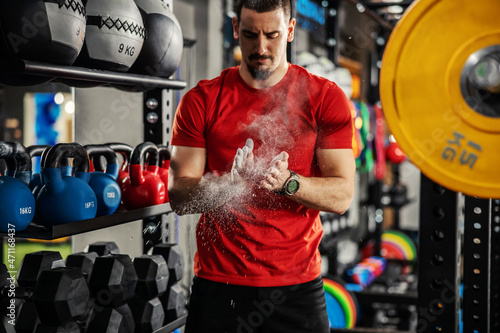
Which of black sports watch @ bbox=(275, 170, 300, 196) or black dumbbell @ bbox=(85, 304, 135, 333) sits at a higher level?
black sports watch @ bbox=(275, 170, 300, 196)

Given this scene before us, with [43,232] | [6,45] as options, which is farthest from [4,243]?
[6,45]

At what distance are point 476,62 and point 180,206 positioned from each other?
857mm

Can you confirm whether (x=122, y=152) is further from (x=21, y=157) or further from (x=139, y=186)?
(x=21, y=157)

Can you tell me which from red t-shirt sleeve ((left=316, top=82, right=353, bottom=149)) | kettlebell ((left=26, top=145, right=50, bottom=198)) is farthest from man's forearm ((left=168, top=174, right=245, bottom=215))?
kettlebell ((left=26, top=145, right=50, bottom=198))

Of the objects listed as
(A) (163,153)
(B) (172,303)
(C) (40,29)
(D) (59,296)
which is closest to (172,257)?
(B) (172,303)

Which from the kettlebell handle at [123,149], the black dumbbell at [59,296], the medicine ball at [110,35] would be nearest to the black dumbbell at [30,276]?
the black dumbbell at [59,296]

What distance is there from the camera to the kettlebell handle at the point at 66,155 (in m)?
1.52

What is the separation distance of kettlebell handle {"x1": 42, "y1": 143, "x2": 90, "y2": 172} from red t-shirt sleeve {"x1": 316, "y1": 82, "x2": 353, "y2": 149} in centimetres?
69

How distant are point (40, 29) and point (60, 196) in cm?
43

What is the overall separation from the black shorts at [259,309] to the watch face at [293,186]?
0.31m

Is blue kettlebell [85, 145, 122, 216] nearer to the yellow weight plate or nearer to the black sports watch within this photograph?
the black sports watch

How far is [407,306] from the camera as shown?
414cm

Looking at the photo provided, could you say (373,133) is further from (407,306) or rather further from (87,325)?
(87,325)

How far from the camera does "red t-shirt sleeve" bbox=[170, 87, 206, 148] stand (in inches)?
61.9
